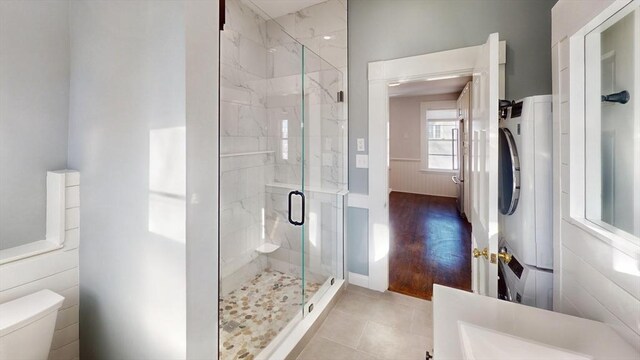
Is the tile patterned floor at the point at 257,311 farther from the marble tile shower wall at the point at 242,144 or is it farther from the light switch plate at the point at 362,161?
the light switch plate at the point at 362,161

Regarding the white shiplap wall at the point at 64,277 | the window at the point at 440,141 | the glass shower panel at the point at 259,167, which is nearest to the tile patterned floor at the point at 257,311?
the glass shower panel at the point at 259,167

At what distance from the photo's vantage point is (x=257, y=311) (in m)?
2.13

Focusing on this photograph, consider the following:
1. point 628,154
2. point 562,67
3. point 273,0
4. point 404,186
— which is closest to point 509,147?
point 562,67

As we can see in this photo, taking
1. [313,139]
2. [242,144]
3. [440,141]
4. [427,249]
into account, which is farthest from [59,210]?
[440,141]

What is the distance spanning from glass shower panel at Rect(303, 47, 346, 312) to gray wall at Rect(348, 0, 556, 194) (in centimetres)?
14

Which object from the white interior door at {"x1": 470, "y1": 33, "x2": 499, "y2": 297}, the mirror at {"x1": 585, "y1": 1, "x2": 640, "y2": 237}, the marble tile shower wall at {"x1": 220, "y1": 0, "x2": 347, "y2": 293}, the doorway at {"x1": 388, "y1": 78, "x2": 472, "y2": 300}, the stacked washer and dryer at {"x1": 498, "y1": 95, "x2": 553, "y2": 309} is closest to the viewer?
the mirror at {"x1": 585, "y1": 1, "x2": 640, "y2": 237}

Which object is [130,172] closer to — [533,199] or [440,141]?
[533,199]

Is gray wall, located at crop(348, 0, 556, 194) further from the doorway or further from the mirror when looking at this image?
the doorway

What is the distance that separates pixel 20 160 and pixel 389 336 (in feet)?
7.62

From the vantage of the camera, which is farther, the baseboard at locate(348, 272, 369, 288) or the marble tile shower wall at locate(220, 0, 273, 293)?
the baseboard at locate(348, 272, 369, 288)

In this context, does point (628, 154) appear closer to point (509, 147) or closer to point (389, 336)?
point (509, 147)

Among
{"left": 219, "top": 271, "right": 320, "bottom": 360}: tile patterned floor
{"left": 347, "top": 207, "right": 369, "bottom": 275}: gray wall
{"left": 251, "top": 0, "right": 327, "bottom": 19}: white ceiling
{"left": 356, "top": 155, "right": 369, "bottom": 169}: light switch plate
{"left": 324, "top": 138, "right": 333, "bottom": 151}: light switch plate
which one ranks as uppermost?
{"left": 251, "top": 0, "right": 327, "bottom": 19}: white ceiling

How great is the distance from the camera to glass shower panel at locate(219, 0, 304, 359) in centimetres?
222

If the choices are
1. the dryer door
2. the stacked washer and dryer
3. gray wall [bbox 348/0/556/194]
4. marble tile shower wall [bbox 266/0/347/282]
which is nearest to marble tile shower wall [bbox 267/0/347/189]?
marble tile shower wall [bbox 266/0/347/282]
